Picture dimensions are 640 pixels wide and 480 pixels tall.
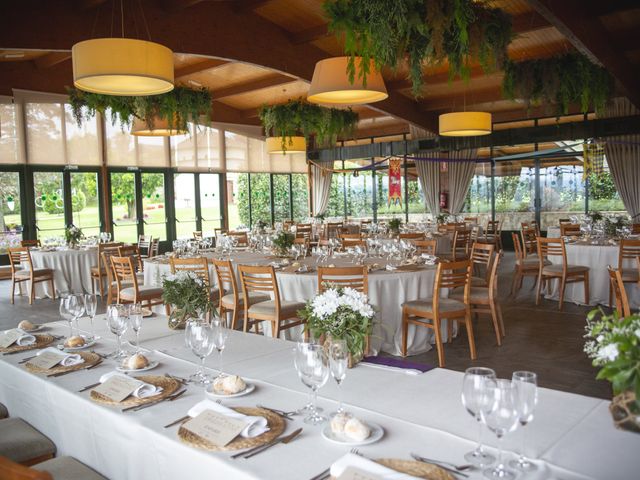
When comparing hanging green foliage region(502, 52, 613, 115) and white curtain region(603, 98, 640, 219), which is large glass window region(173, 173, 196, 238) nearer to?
hanging green foliage region(502, 52, 613, 115)

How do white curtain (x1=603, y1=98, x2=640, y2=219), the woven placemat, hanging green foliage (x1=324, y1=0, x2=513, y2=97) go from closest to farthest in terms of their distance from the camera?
the woven placemat
hanging green foliage (x1=324, y1=0, x2=513, y2=97)
white curtain (x1=603, y1=98, x2=640, y2=219)

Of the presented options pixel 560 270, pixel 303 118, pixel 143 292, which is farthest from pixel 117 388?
pixel 303 118

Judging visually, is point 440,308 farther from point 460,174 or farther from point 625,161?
point 460,174

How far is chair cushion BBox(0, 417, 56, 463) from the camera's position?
234 cm

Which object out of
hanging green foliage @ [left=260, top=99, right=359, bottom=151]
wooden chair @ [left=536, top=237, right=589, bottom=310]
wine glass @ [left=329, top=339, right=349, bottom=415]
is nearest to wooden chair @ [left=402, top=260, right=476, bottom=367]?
wooden chair @ [left=536, top=237, right=589, bottom=310]

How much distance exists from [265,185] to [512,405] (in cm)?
1707

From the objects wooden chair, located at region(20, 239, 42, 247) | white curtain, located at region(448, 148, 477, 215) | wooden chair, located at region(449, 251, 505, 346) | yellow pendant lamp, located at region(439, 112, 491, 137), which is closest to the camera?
wooden chair, located at region(449, 251, 505, 346)

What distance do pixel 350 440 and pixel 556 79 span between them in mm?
8049

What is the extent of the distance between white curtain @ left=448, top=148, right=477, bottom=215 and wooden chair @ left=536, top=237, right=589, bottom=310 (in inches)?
306

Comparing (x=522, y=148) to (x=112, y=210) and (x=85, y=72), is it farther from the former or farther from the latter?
(x=85, y=72)

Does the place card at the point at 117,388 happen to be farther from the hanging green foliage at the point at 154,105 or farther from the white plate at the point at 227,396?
the hanging green foliage at the point at 154,105

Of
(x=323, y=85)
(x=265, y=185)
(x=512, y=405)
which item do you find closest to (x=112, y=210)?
(x=265, y=185)

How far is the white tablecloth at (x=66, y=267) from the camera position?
1007cm

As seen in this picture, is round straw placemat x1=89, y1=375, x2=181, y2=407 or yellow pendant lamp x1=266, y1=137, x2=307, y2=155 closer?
round straw placemat x1=89, y1=375, x2=181, y2=407
